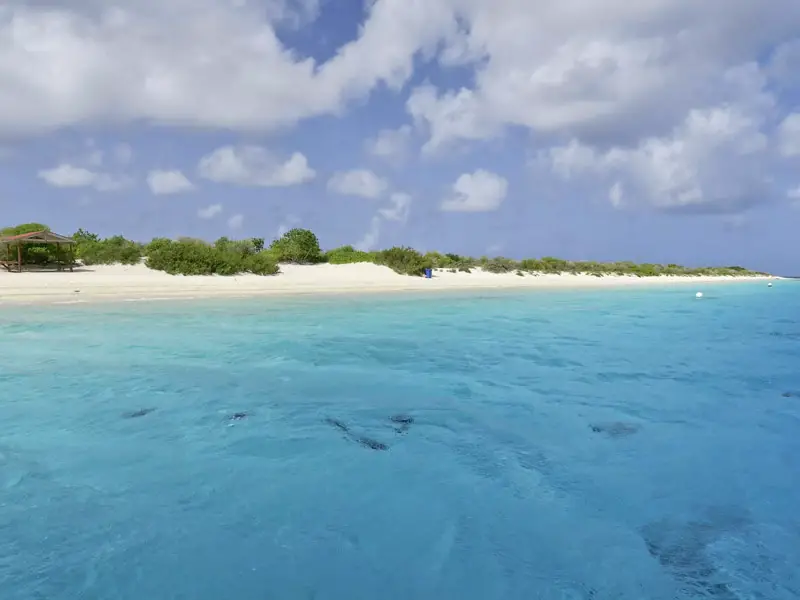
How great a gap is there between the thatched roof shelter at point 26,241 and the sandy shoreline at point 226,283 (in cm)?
151

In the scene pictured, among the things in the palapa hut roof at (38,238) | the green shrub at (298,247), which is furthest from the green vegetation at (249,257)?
the palapa hut roof at (38,238)

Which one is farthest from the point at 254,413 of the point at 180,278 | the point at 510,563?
the point at 180,278

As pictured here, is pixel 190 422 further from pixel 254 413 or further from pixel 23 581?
pixel 23 581

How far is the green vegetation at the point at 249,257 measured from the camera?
101 ft

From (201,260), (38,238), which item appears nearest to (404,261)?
(201,260)

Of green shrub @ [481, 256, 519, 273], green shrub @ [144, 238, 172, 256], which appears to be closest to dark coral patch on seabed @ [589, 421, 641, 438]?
green shrub @ [144, 238, 172, 256]

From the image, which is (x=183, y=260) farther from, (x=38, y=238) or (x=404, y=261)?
(x=404, y=261)

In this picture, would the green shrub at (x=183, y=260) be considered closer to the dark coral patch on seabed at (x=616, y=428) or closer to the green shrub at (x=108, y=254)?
the green shrub at (x=108, y=254)

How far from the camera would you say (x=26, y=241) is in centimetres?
2566

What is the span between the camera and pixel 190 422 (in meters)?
7.10

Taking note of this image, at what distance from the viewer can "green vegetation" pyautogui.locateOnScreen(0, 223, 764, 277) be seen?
101 feet

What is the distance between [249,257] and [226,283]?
5055mm

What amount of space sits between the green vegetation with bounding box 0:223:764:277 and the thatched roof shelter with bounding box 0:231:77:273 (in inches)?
29.5

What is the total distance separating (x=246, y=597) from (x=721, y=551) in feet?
11.7
